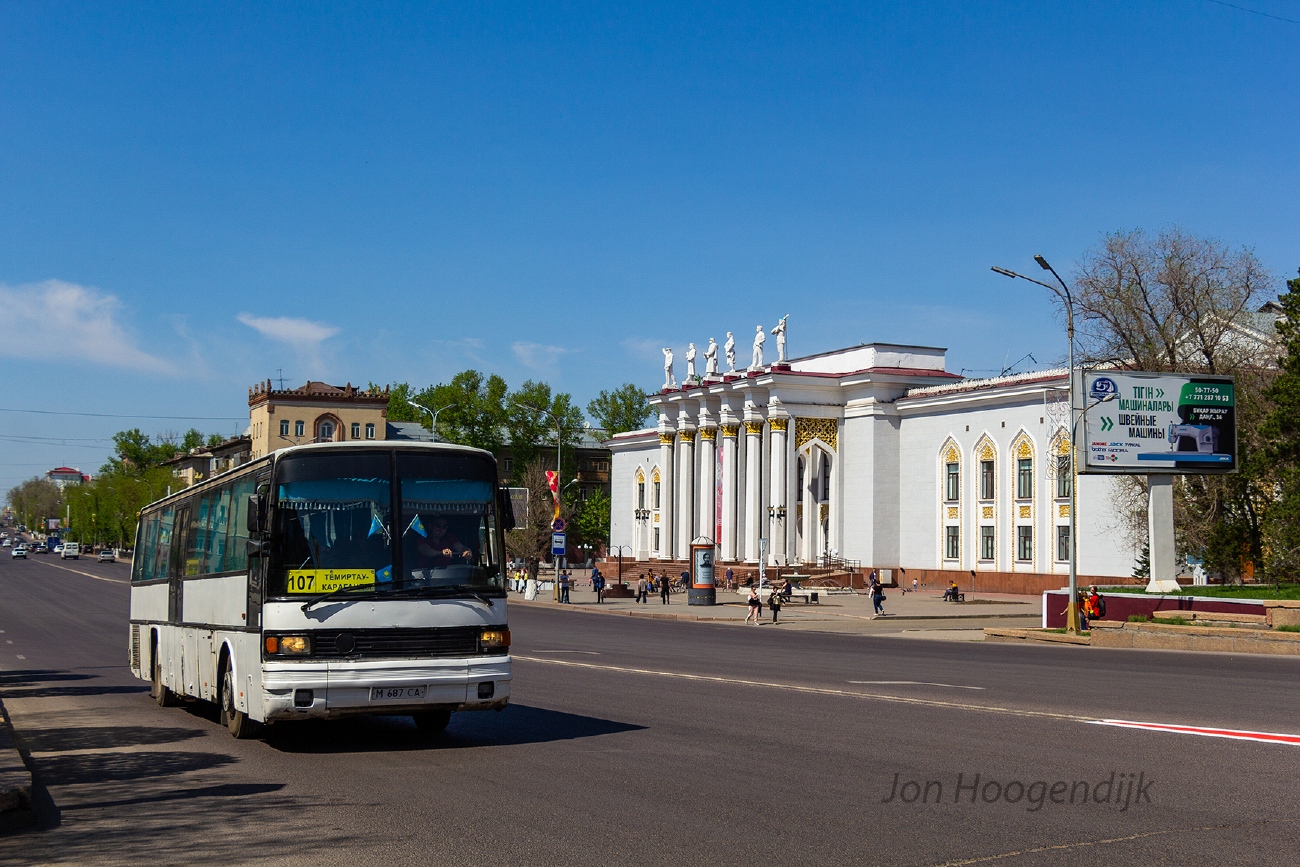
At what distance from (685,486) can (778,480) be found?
11.8m

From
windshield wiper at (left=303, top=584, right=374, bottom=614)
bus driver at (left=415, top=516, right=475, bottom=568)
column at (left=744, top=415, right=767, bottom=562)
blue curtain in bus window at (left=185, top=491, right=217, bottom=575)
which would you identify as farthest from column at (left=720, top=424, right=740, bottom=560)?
windshield wiper at (left=303, top=584, right=374, bottom=614)

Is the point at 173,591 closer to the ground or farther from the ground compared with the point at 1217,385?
closer to the ground

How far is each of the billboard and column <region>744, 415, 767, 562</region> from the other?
40.3 metres

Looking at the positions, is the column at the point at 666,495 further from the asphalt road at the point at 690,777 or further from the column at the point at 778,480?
the asphalt road at the point at 690,777

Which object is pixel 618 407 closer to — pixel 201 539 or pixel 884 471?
pixel 884 471

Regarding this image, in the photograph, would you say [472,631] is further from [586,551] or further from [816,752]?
[586,551]

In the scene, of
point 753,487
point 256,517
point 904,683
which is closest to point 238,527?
point 256,517

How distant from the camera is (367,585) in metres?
11.5

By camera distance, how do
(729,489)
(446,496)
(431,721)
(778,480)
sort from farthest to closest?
(729,489), (778,480), (431,721), (446,496)

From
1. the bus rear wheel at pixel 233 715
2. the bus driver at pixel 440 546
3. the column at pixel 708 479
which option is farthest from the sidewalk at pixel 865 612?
the bus driver at pixel 440 546

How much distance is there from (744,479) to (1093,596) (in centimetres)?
4594

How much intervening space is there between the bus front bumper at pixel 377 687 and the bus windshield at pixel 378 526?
0.66 meters

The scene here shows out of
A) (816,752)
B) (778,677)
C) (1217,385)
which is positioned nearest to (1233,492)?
(1217,385)

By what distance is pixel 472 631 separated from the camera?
11.8 m
